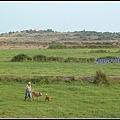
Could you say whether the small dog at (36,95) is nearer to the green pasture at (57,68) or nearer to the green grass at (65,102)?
the green grass at (65,102)

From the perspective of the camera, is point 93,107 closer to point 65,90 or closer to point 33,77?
point 65,90

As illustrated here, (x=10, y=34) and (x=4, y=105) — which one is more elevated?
(x=10, y=34)

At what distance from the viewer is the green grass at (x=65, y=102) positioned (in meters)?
10.9

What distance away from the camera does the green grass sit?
1086 centimetres

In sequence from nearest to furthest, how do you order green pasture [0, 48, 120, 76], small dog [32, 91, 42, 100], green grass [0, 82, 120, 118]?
1. green grass [0, 82, 120, 118]
2. small dog [32, 91, 42, 100]
3. green pasture [0, 48, 120, 76]

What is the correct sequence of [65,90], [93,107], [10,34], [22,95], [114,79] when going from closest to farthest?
1. [93,107]
2. [22,95]
3. [65,90]
4. [114,79]
5. [10,34]

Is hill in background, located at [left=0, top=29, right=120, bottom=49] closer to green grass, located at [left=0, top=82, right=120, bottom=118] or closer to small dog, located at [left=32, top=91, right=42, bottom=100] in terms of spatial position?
green grass, located at [left=0, top=82, right=120, bottom=118]

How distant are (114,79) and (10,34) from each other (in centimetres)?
13634

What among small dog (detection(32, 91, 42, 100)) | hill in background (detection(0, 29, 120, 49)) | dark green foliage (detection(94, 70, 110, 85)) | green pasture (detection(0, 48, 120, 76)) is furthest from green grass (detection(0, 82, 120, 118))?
hill in background (detection(0, 29, 120, 49))

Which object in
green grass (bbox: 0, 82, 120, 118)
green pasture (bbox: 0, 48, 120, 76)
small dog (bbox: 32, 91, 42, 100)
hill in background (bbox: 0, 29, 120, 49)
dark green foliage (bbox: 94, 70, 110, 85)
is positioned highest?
hill in background (bbox: 0, 29, 120, 49)

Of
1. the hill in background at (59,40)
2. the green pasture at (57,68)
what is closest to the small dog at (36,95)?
the green pasture at (57,68)

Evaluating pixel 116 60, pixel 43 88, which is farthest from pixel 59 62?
pixel 43 88

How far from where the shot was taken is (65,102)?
42.0 feet

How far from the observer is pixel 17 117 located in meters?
10.4
